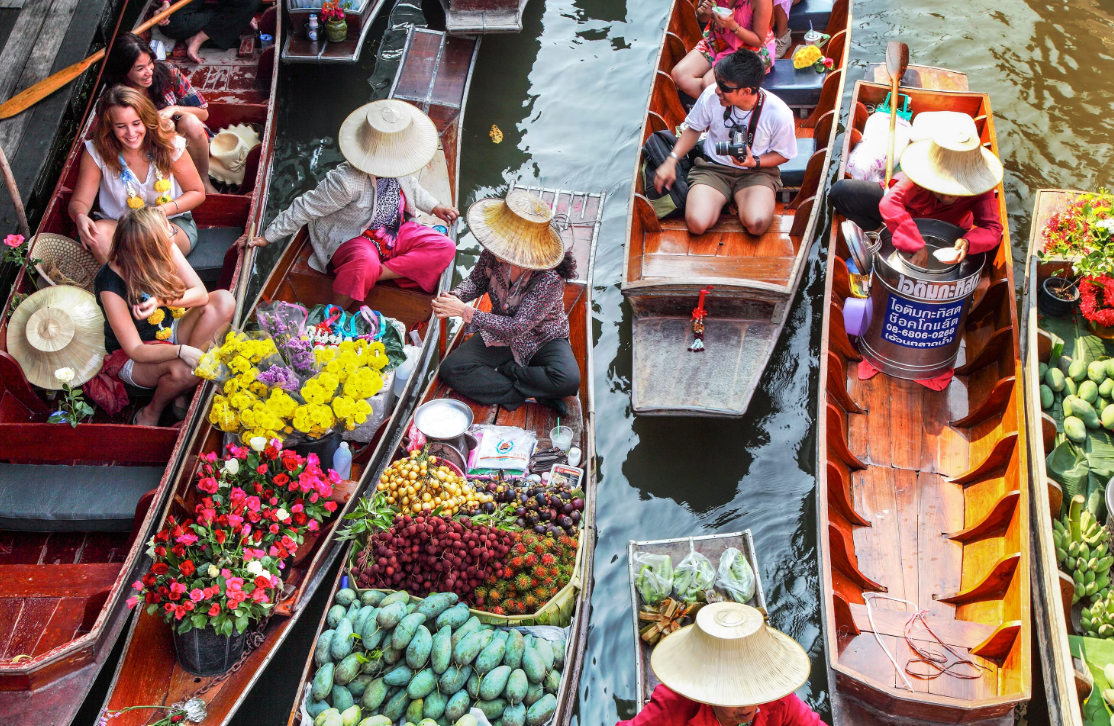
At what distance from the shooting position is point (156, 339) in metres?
4.86

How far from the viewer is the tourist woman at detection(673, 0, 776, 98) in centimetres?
638

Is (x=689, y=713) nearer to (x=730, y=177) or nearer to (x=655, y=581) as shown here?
(x=655, y=581)

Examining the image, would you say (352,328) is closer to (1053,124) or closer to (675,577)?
(675,577)

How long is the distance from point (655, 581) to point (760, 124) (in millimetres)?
2879

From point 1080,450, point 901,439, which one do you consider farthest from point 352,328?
point 1080,450

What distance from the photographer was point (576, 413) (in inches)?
198

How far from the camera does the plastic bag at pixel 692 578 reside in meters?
4.19

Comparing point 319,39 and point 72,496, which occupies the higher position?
point 319,39

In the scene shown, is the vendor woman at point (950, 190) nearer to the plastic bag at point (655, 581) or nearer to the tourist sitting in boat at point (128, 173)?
the plastic bag at point (655, 581)

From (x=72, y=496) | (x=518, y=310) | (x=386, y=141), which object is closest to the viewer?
(x=72, y=496)

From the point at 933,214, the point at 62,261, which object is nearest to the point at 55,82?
the point at 62,261

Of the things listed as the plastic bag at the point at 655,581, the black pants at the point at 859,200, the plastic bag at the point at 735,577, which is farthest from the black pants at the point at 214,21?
the plastic bag at the point at 735,577

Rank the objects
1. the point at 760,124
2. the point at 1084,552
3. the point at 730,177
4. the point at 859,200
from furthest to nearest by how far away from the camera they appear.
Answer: the point at 730,177, the point at 760,124, the point at 859,200, the point at 1084,552

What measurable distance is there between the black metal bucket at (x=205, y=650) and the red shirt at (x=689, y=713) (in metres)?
1.77
